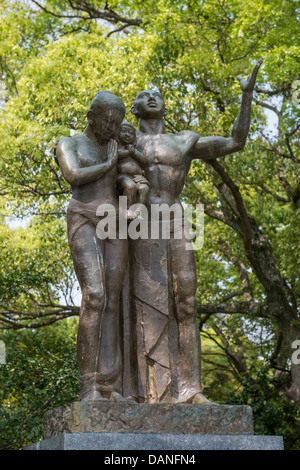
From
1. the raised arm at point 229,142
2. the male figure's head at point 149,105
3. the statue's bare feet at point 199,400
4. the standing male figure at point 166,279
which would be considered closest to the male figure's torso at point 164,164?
the standing male figure at point 166,279

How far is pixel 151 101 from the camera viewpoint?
6.48m

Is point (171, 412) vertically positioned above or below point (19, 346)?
below

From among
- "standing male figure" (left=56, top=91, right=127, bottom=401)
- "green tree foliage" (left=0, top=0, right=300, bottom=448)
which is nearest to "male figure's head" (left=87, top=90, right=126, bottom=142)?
"standing male figure" (left=56, top=91, right=127, bottom=401)

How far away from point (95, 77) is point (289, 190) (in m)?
5.23

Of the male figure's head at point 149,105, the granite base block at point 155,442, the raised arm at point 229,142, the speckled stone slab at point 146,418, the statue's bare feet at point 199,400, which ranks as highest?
the male figure's head at point 149,105

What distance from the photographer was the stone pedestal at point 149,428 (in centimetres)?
464

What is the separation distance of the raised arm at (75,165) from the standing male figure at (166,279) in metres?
0.54

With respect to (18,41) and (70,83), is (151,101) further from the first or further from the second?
(18,41)

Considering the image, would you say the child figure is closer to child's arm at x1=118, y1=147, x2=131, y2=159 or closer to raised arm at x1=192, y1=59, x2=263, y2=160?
child's arm at x1=118, y1=147, x2=131, y2=159

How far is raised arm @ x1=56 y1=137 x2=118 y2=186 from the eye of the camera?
564cm

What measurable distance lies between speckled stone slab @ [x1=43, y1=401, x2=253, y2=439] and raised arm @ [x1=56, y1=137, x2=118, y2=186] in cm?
187

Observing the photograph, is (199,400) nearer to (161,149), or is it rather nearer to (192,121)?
(161,149)

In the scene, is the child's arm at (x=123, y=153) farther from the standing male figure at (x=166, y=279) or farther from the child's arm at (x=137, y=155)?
the standing male figure at (x=166, y=279)
